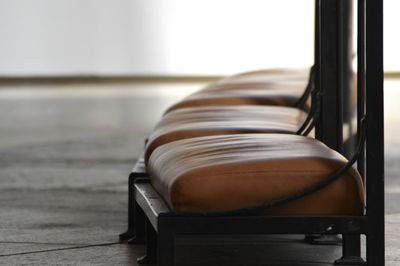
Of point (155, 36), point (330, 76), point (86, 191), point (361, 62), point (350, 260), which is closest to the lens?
point (361, 62)

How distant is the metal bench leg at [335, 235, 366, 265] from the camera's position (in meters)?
2.96

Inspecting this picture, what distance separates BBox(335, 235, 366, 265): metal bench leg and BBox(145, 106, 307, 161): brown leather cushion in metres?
0.58

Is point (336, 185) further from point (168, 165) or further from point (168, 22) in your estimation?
point (168, 22)

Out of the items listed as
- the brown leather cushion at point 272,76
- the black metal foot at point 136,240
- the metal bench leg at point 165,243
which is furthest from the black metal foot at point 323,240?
the brown leather cushion at point 272,76

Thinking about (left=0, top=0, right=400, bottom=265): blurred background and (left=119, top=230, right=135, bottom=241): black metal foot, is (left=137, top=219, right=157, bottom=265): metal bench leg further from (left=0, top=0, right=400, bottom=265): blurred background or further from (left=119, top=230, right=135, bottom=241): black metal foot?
(left=0, top=0, right=400, bottom=265): blurred background

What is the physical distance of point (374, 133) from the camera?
2641 mm

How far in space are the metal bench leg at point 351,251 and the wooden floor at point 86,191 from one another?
4.0 inches

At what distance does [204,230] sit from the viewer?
2.58m

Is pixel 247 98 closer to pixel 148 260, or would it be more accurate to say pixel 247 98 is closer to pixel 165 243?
pixel 148 260

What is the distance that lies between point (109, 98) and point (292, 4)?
355cm

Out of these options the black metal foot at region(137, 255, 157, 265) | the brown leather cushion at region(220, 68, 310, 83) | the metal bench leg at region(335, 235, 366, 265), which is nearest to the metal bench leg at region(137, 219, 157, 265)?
the black metal foot at region(137, 255, 157, 265)

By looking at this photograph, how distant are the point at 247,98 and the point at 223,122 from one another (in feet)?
3.15

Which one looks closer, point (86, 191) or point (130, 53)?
point (86, 191)

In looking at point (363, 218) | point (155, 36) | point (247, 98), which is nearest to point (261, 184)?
point (363, 218)
